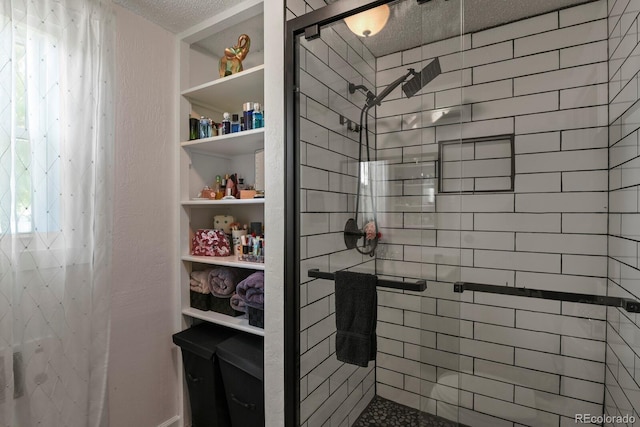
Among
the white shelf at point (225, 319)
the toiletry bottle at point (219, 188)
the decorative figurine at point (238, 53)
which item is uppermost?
the decorative figurine at point (238, 53)

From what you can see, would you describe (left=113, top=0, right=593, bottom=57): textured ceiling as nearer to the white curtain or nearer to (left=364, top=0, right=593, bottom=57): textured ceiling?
(left=364, top=0, right=593, bottom=57): textured ceiling

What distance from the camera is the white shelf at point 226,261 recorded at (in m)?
1.38

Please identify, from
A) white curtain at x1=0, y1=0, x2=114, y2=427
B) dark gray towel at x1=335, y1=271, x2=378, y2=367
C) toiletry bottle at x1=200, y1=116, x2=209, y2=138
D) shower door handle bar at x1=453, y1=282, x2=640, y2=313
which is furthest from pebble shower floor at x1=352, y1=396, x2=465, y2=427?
toiletry bottle at x1=200, y1=116, x2=209, y2=138

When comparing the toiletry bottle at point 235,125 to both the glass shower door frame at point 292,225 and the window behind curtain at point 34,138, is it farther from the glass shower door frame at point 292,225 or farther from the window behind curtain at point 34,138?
the window behind curtain at point 34,138

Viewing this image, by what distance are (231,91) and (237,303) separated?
1152mm

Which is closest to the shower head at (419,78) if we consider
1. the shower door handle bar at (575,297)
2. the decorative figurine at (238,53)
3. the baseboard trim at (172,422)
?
the shower door handle bar at (575,297)

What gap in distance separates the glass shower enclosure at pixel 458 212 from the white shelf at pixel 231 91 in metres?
0.35

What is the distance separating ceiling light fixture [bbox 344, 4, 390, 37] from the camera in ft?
3.46

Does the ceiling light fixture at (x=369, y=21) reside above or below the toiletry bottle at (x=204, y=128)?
above

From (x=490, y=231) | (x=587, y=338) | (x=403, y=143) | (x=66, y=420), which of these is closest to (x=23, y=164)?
(x=66, y=420)

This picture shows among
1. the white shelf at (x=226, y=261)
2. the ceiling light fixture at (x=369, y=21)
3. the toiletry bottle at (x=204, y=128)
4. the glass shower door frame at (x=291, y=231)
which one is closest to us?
the ceiling light fixture at (x=369, y=21)

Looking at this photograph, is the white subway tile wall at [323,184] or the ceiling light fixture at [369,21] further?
the white subway tile wall at [323,184]

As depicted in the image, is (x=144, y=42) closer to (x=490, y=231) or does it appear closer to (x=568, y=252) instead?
(x=490, y=231)

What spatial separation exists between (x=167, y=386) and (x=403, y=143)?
1.75 m
